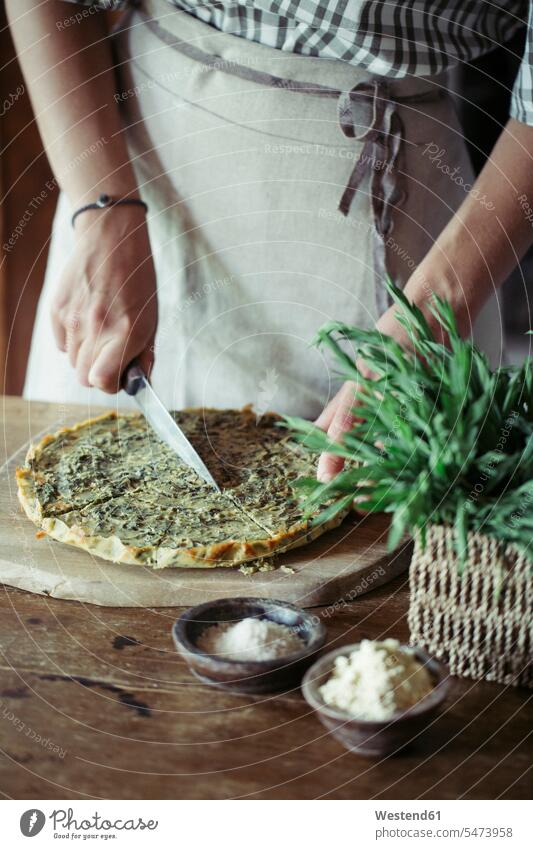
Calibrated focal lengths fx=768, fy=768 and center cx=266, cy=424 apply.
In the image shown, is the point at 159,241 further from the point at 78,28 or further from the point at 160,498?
the point at 160,498

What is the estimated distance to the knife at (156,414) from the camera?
52.8 inches

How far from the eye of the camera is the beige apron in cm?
147

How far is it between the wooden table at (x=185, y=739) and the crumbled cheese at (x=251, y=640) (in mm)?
49

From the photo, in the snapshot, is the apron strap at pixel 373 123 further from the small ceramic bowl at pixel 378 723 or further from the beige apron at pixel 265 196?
the small ceramic bowl at pixel 378 723

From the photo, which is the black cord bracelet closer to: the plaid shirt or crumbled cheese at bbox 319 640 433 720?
the plaid shirt

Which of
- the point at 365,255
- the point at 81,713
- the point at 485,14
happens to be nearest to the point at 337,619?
the point at 81,713

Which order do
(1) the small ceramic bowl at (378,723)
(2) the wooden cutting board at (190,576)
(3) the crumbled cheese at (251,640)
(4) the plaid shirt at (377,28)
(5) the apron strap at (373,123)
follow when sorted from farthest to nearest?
(5) the apron strap at (373,123)
(4) the plaid shirt at (377,28)
(2) the wooden cutting board at (190,576)
(3) the crumbled cheese at (251,640)
(1) the small ceramic bowl at (378,723)

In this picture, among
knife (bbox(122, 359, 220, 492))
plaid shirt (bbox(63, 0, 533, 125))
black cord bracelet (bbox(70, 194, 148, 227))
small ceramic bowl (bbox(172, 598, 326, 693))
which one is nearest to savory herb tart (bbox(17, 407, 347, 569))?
knife (bbox(122, 359, 220, 492))

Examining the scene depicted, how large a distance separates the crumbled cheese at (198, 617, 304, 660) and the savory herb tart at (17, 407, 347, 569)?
0.49 ft

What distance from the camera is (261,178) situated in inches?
60.7

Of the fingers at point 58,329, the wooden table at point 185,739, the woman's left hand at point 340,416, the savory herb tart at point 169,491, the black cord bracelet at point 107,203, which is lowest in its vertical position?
the wooden table at point 185,739

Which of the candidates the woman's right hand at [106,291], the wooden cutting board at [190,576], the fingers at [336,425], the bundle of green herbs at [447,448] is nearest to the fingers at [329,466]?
the fingers at [336,425]

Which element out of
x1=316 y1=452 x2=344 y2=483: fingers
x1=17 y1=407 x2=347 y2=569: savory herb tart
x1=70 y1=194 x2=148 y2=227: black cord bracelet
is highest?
x1=70 y1=194 x2=148 y2=227: black cord bracelet

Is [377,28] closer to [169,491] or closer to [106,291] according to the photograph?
[106,291]
